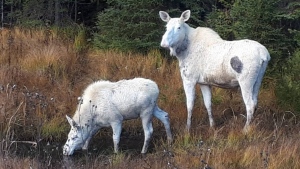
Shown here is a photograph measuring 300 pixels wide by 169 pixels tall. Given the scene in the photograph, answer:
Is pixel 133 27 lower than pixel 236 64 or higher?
lower

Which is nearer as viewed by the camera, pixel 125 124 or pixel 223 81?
pixel 223 81

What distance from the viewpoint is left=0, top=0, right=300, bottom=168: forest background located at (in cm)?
1046

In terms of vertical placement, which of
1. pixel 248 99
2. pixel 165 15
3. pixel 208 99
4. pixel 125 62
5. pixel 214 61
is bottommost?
pixel 125 62

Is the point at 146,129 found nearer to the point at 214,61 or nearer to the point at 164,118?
the point at 164,118

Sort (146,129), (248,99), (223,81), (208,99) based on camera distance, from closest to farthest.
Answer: (146,129)
(248,99)
(223,81)
(208,99)

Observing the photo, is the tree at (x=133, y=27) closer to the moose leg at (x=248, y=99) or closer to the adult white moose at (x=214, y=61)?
the adult white moose at (x=214, y=61)

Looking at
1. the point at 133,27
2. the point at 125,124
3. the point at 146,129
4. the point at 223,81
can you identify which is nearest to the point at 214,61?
the point at 223,81

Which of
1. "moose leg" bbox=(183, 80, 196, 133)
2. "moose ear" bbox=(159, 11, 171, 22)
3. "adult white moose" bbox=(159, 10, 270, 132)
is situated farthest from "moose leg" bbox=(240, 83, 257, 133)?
"moose ear" bbox=(159, 11, 171, 22)

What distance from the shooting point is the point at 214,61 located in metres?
9.77

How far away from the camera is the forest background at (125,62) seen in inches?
412

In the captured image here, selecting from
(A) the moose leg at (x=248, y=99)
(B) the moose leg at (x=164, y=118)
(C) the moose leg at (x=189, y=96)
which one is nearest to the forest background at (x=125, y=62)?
(A) the moose leg at (x=248, y=99)

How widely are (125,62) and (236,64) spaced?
4.56 meters

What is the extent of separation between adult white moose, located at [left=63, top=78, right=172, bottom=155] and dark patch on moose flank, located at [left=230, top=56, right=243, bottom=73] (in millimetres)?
1252

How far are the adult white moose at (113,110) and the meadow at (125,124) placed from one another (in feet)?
0.90
